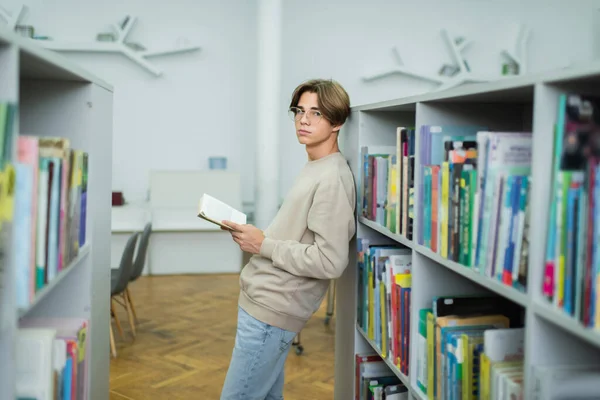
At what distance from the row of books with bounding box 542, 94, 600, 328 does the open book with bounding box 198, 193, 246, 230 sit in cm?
136

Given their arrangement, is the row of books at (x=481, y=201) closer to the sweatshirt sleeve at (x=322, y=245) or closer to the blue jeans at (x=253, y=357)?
the sweatshirt sleeve at (x=322, y=245)

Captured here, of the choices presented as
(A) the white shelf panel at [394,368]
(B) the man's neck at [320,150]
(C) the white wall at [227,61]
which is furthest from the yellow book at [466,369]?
(C) the white wall at [227,61]

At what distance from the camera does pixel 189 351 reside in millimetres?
4109

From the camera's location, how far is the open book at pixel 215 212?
2.26 m

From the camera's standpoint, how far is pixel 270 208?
6.59 meters

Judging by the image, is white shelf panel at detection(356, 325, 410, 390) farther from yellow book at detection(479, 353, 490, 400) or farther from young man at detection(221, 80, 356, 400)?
yellow book at detection(479, 353, 490, 400)

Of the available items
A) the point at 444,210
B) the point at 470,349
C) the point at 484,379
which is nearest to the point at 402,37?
the point at 444,210

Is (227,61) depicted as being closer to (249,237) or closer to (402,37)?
(402,37)

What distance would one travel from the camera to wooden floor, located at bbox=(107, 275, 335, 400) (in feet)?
11.3

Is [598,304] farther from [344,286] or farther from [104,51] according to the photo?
[104,51]

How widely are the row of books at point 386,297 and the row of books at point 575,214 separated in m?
0.93

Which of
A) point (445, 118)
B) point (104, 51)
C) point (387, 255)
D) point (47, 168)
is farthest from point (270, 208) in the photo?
point (47, 168)

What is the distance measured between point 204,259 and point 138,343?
100 inches

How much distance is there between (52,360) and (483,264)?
3.30 feet
